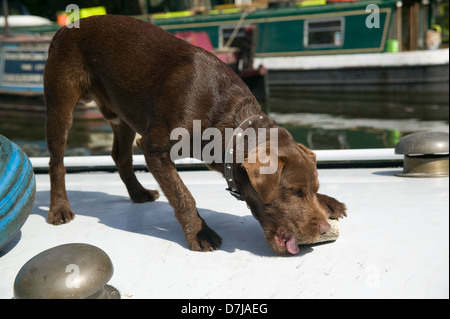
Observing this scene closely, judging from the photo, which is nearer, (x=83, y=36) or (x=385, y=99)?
(x=83, y=36)

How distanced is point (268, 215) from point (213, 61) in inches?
36.9

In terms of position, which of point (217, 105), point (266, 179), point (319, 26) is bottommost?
point (319, 26)

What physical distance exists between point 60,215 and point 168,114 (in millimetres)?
975

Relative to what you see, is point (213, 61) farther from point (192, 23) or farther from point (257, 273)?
point (192, 23)

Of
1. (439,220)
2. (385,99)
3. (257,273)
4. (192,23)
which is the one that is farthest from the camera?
(192,23)

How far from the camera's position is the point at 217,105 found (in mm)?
2559

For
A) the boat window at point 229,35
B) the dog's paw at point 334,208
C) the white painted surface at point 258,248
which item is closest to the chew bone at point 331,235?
the white painted surface at point 258,248

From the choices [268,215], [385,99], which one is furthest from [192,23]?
[268,215]

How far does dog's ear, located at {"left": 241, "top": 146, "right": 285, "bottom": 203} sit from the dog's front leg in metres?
0.42

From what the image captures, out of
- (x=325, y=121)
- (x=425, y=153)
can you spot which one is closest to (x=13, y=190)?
(x=425, y=153)

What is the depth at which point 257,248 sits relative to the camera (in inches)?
95.2

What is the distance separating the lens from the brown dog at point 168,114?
227 centimetres

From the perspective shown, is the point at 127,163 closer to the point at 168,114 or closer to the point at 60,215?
the point at 60,215
